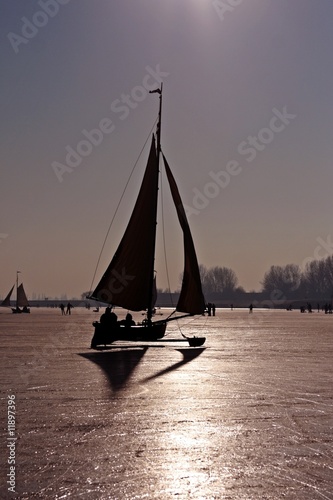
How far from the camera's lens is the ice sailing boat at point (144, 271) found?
3253 centimetres

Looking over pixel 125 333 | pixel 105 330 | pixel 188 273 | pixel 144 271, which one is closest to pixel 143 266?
pixel 144 271

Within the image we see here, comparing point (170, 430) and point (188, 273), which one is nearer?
point (170, 430)

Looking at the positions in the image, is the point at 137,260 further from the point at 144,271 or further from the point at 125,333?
the point at 125,333

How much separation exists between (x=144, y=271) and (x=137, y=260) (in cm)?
65

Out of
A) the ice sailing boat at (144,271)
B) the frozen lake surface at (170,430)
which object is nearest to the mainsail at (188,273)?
the ice sailing boat at (144,271)

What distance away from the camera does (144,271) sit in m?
33.6

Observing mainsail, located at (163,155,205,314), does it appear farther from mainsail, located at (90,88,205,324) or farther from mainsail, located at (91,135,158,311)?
mainsail, located at (91,135,158,311)

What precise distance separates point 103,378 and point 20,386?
2836 millimetres

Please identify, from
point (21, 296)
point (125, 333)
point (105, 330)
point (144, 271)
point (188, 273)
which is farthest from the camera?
point (21, 296)

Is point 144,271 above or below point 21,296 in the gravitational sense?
below

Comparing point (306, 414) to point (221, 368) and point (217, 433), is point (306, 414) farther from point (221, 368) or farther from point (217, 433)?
point (221, 368)

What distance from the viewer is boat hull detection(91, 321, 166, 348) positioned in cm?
3062

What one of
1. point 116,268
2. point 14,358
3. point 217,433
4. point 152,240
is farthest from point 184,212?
point 217,433

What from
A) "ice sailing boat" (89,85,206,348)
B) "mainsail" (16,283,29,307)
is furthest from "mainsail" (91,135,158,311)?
"mainsail" (16,283,29,307)
